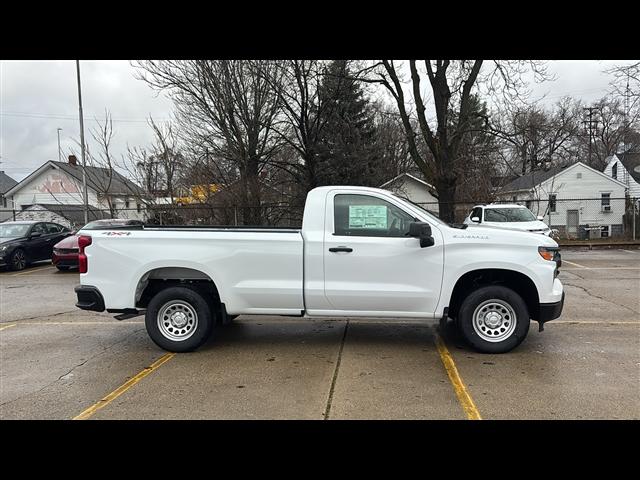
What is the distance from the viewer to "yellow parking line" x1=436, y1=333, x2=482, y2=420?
12.4 feet

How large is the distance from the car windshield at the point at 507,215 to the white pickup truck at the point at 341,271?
10677 millimetres

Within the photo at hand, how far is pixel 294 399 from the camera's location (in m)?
4.07

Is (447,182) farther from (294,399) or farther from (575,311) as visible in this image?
(294,399)

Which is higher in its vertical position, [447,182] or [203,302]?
[447,182]

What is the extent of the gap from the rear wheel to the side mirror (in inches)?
562

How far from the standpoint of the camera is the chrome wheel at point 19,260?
14.5 meters

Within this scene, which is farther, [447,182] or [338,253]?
[447,182]

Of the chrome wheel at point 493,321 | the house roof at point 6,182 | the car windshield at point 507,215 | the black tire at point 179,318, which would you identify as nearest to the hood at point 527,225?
the car windshield at point 507,215

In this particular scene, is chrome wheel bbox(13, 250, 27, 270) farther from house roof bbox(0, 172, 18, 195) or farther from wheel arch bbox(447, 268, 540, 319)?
house roof bbox(0, 172, 18, 195)

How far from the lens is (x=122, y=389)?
4.41 m

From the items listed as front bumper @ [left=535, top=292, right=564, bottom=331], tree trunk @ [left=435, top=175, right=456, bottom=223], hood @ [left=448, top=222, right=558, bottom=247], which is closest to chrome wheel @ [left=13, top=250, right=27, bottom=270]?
hood @ [left=448, top=222, right=558, bottom=247]

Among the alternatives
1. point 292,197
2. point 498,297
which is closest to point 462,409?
point 498,297

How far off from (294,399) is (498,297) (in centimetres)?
268
